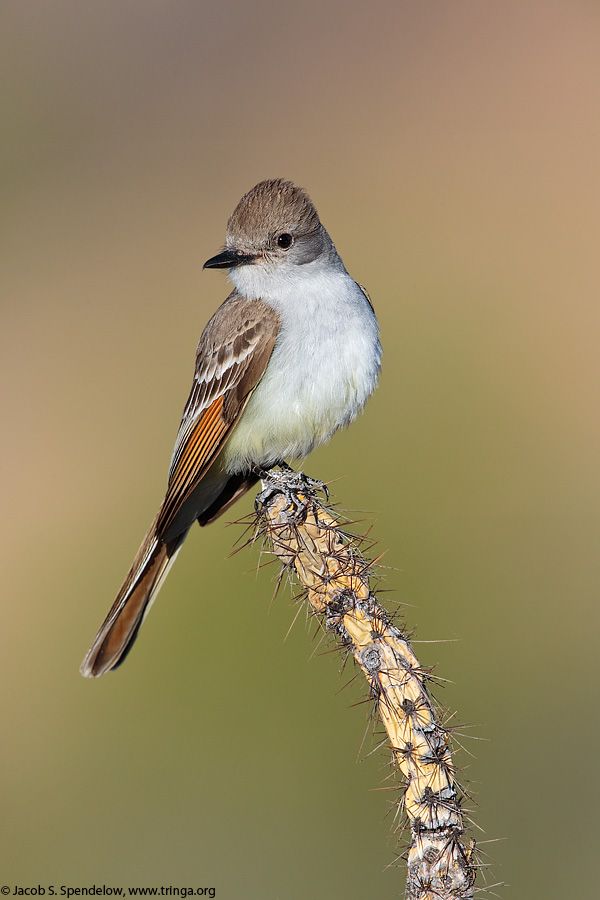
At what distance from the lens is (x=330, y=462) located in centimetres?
786

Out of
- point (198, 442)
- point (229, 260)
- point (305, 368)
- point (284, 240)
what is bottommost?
point (198, 442)

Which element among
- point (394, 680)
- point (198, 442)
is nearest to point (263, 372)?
point (198, 442)

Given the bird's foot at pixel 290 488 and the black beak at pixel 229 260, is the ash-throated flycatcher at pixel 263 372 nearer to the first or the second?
the black beak at pixel 229 260

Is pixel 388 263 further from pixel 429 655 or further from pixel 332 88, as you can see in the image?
pixel 429 655

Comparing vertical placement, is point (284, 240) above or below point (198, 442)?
above

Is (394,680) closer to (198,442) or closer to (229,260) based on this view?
(198,442)

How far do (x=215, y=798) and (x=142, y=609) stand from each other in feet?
6.99

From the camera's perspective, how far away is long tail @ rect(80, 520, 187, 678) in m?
4.58

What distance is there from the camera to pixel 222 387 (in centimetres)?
461

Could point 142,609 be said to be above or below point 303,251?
below

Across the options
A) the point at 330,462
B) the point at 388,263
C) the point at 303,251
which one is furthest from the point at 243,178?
the point at 303,251

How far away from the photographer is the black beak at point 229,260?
455 centimetres

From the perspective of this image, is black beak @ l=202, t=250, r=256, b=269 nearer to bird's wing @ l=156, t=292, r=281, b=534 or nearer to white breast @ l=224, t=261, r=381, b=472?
white breast @ l=224, t=261, r=381, b=472

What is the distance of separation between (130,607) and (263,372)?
139cm
